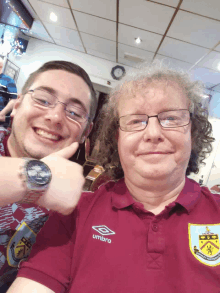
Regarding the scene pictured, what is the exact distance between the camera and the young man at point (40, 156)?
60 centimetres

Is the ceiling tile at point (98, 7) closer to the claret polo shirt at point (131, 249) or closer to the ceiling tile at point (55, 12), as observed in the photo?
the ceiling tile at point (55, 12)

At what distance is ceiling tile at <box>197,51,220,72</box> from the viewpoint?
3.38m

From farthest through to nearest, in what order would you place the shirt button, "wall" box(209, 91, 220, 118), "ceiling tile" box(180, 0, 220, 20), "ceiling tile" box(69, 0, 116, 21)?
"wall" box(209, 91, 220, 118) → "ceiling tile" box(69, 0, 116, 21) → "ceiling tile" box(180, 0, 220, 20) → the shirt button

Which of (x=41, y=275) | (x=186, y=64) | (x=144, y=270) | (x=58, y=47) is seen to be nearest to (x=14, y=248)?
(x=41, y=275)

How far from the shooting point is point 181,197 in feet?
2.73

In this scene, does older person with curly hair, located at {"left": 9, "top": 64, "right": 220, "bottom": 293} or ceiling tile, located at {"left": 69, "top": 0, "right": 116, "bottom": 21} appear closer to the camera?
older person with curly hair, located at {"left": 9, "top": 64, "right": 220, "bottom": 293}

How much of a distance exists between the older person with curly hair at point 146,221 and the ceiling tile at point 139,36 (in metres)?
2.75

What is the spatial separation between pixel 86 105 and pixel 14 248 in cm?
88

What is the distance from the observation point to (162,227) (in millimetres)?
766

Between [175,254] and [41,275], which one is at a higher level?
[175,254]

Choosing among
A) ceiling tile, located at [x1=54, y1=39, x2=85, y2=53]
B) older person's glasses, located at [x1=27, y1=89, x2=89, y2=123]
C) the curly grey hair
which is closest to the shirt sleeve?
the curly grey hair

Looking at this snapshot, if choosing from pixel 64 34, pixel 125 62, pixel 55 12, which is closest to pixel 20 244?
pixel 55 12

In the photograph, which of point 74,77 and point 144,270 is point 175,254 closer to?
point 144,270

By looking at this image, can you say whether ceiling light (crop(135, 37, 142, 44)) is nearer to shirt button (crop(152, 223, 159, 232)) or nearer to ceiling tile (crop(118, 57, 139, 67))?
ceiling tile (crop(118, 57, 139, 67))
